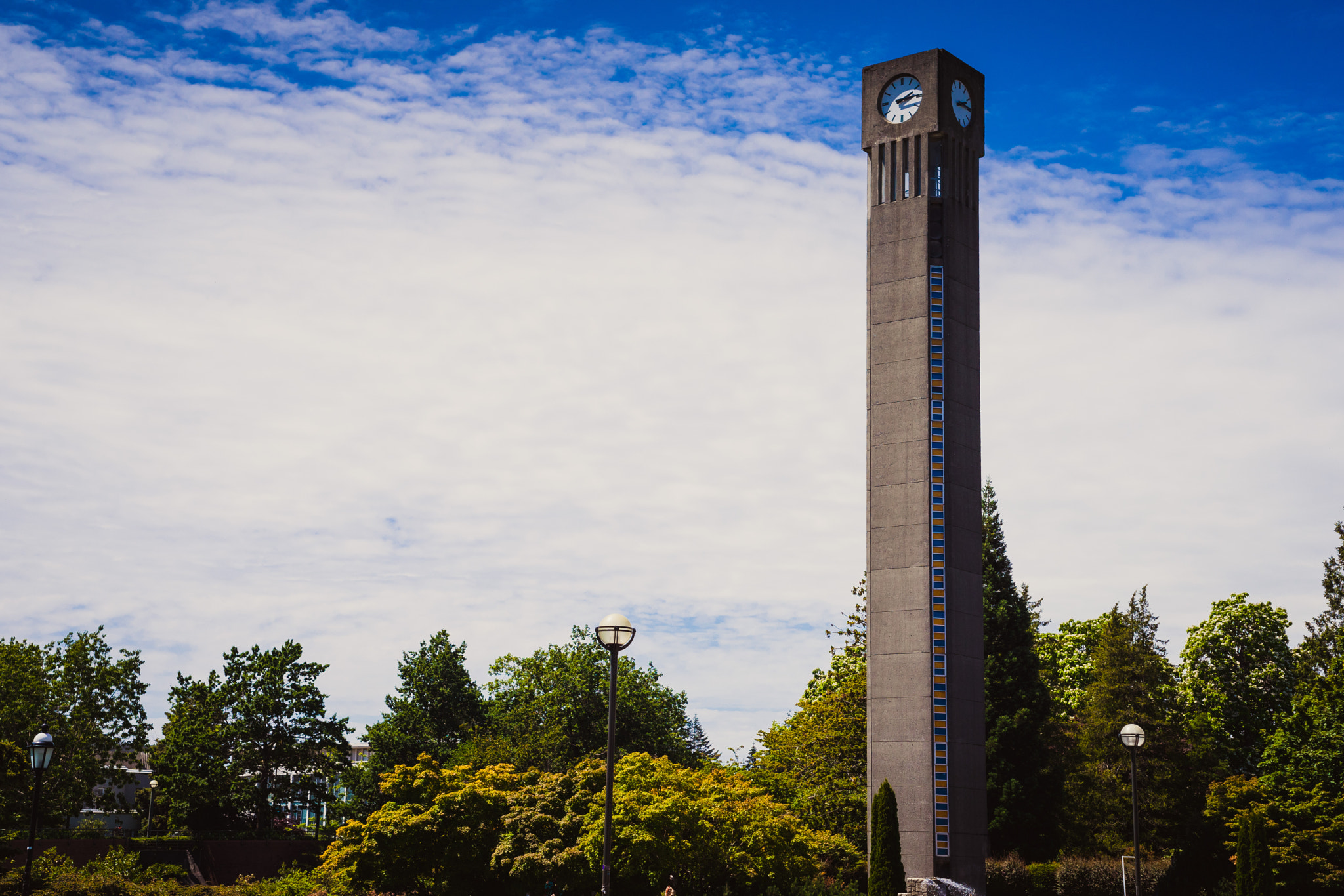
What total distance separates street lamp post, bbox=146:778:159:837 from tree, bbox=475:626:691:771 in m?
17.0

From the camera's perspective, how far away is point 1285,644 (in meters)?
63.5

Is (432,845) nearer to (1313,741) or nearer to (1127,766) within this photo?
(1127,766)

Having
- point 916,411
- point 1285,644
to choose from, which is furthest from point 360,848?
point 1285,644

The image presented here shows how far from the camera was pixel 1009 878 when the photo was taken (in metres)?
51.6

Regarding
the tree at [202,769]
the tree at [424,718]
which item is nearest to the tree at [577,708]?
the tree at [424,718]

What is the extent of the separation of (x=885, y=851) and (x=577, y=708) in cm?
3481

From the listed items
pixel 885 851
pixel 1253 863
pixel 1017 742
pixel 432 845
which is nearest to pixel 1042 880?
pixel 1017 742

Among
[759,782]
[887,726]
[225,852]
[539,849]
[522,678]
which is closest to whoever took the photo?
[539,849]

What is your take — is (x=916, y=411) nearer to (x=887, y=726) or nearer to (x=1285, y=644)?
(x=887, y=726)

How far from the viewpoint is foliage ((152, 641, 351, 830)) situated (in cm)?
6353

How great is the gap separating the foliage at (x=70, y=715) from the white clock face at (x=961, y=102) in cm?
4815

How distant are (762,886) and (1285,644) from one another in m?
39.6

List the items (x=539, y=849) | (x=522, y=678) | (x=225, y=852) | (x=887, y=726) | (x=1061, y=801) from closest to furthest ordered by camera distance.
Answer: (x=539, y=849), (x=887, y=726), (x=1061, y=801), (x=225, y=852), (x=522, y=678)

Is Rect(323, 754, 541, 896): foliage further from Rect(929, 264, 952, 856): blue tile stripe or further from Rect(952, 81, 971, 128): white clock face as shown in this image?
Rect(952, 81, 971, 128): white clock face
